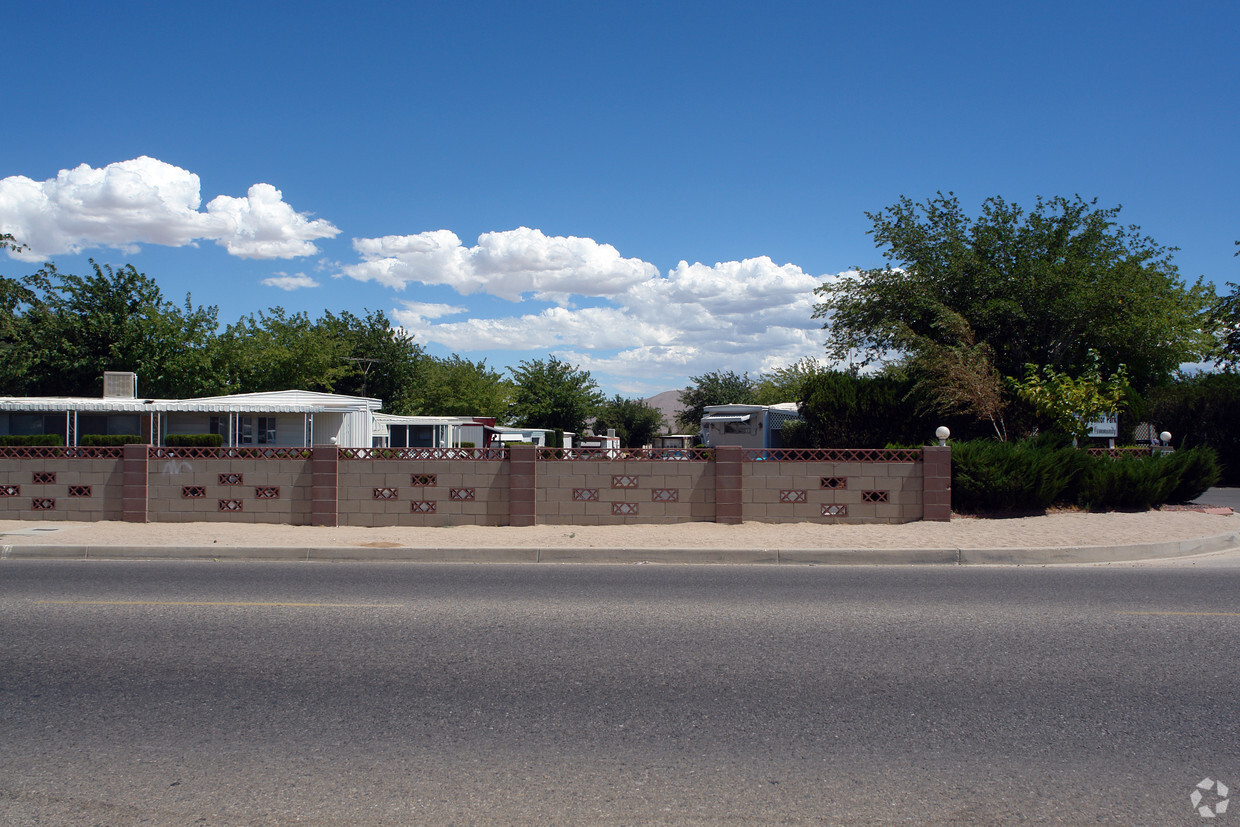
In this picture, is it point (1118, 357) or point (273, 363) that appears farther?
point (273, 363)

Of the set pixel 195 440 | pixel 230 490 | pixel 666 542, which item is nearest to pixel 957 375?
pixel 666 542

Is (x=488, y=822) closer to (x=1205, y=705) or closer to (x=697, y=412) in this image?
(x=1205, y=705)

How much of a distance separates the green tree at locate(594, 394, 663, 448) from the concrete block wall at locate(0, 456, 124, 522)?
225ft

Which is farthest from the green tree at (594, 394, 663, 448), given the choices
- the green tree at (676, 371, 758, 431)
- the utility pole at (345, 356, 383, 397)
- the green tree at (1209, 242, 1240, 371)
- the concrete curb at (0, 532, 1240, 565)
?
the concrete curb at (0, 532, 1240, 565)

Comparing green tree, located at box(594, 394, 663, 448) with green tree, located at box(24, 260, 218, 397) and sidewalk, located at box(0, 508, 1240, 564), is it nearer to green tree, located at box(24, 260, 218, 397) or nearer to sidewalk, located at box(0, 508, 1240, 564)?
green tree, located at box(24, 260, 218, 397)

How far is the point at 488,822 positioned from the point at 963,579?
297 inches

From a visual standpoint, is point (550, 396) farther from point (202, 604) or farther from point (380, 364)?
point (202, 604)

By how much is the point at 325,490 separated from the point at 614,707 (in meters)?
10.3

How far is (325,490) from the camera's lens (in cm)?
1400

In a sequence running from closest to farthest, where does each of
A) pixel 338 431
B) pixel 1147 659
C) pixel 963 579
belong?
pixel 1147 659
pixel 963 579
pixel 338 431

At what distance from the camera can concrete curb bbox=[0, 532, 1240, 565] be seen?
1112 cm

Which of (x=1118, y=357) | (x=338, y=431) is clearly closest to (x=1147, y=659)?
(x=1118, y=357)

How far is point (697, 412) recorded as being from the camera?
78500 millimetres

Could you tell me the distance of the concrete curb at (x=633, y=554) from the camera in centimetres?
1112
